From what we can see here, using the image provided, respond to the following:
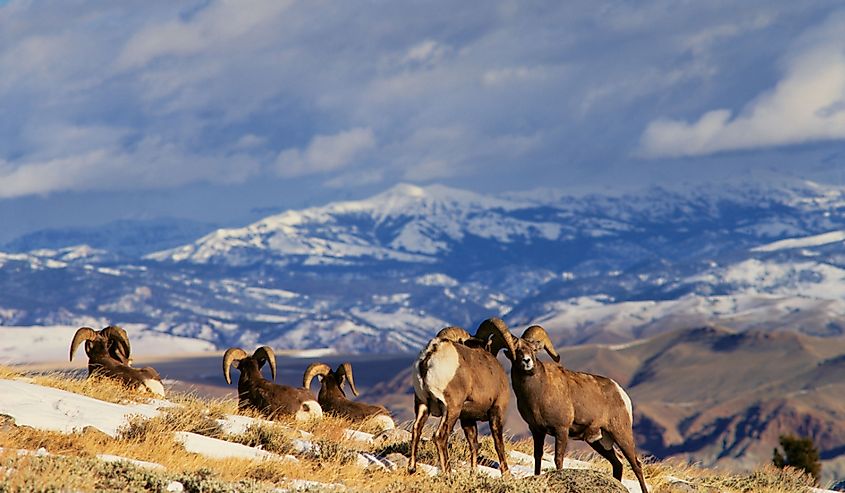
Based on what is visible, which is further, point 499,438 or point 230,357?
point 230,357

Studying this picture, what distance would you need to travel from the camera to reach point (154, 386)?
23.8m

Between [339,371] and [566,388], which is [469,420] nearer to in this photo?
[566,388]

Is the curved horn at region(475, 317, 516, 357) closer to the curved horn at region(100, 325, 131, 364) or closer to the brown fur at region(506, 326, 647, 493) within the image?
the brown fur at region(506, 326, 647, 493)

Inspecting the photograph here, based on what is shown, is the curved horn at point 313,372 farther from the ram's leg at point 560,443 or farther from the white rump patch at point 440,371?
the ram's leg at point 560,443

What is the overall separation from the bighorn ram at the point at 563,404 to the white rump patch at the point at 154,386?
7.79m

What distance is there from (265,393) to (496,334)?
7008mm

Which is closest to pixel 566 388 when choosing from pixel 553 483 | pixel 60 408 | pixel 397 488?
pixel 553 483

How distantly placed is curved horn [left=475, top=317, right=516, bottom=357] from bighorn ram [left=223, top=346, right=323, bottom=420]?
17.9 feet

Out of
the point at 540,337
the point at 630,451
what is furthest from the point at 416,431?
the point at 630,451

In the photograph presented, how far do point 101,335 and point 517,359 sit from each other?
11646 millimetres

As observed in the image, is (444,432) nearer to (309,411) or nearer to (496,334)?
(496,334)

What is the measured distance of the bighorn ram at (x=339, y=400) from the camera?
2489 centimetres

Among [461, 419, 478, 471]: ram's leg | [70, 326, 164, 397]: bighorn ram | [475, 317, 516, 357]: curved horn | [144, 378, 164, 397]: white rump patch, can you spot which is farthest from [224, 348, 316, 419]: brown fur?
[475, 317, 516, 357]: curved horn

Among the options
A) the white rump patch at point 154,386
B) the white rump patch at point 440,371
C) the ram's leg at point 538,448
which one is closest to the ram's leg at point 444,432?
the white rump patch at point 440,371
